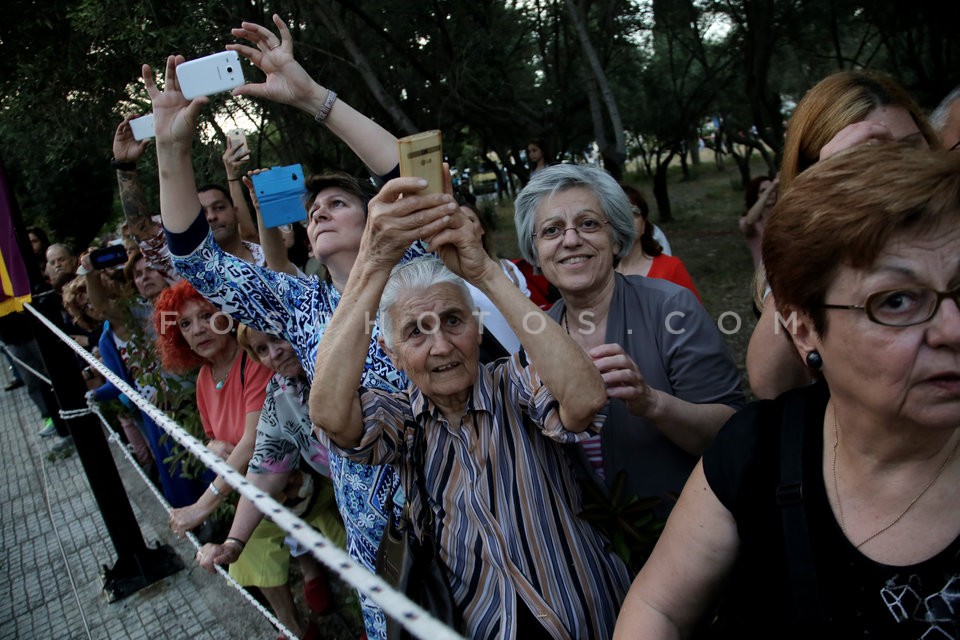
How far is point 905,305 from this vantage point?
3.92 feet

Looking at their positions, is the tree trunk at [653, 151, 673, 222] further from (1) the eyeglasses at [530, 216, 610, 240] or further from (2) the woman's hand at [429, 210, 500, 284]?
(2) the woman's hand at [429, 210, 500, 284]

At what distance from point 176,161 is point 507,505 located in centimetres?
160

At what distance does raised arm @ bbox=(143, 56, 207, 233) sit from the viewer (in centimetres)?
225

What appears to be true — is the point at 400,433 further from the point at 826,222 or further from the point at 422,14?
the point at 422,14

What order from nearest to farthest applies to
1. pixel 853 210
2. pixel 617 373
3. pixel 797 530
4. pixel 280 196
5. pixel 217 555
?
pixel 853 210, pixel 797 530, pixel 617 373, pixel 217 555, pixel 280 196

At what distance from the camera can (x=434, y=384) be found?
1891 mm

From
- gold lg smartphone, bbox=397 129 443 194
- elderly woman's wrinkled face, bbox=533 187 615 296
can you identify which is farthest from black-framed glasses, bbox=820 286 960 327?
elderly woman's wrinkled face, bbox=533 187 615 296

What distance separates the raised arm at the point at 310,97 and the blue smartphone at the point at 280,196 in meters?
1.11

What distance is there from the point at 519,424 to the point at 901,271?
1.04m

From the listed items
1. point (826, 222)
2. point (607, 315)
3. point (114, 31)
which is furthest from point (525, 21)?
point (826, 222)

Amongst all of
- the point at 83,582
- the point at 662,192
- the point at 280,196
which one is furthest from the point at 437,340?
the point at 662,192

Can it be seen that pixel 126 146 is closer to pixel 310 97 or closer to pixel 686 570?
pixel 310 97

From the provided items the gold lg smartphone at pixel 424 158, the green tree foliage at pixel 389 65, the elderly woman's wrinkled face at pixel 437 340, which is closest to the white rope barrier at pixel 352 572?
the elderly woman's wrinkled face at pixel 437 340

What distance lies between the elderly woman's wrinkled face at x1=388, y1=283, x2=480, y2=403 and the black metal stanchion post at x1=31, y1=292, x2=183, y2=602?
2787 mm
